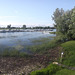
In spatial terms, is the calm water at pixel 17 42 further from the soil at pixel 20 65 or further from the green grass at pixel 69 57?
the green grass at pixel 69 57

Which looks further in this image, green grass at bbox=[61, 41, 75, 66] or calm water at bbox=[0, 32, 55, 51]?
calm water at bbox=[0, 32, 55, 51]

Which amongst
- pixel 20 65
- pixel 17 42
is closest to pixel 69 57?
pixel 20 65

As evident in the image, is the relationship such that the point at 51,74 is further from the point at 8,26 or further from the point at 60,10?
the point at 8,26

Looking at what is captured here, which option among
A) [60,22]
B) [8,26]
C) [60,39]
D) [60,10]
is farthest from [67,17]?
[8,26]

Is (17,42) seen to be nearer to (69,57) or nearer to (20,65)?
(20,65)

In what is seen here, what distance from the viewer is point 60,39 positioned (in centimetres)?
3170

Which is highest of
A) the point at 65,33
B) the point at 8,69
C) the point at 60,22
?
the point at 60,22

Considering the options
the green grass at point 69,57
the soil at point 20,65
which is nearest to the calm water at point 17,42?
the soil at point 20,65

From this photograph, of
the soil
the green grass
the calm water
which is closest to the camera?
the soil

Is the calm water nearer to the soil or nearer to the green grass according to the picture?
the soil

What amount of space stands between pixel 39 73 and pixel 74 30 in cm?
1911

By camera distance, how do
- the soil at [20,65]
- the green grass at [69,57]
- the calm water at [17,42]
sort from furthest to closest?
the calm water at [17,42] < the green grass at [69,57] < the soil at [20,65]

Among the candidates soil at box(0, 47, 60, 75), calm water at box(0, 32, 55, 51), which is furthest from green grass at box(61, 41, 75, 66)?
calm water at box(0, 32, 55, 51)

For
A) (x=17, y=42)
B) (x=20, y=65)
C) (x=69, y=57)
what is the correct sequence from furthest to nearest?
(x=17, y=42), (x=69, y=57), (x=20, y=65)
